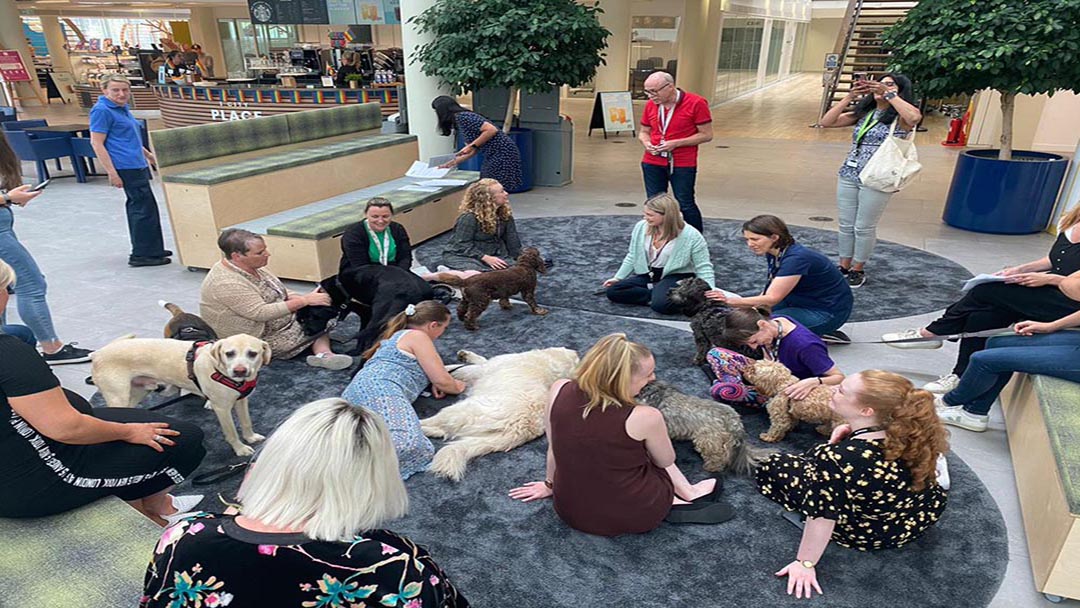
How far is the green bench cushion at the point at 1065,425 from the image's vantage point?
2.22m

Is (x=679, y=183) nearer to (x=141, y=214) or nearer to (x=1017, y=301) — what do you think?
(x=1017, y=301)

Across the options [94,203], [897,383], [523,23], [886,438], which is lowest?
[94,203]

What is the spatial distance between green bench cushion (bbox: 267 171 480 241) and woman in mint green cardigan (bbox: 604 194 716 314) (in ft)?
6.94

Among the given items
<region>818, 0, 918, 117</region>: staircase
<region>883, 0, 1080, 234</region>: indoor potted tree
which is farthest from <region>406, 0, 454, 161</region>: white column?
<region>818, 0, 918, 117</region>: staircase

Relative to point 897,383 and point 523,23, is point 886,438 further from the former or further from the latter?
point 523,23

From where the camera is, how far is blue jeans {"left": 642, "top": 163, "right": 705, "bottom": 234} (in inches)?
222

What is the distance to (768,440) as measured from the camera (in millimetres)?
3121

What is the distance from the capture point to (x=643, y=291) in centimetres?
479

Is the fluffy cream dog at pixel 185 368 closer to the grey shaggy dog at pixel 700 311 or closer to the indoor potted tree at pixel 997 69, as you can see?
the grey shaggy dog at pixel 700 311

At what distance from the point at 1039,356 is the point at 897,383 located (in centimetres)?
133

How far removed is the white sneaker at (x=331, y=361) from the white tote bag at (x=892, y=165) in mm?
3785

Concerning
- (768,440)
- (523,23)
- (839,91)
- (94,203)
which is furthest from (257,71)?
(768,440)

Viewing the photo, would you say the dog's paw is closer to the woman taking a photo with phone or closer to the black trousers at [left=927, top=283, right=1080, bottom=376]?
the black trousers at [left=927, top=283, right=1080, bottom=376]

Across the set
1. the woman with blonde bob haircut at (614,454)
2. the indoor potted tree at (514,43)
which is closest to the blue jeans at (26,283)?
the woman with blonde bob haircut at (614,454)
